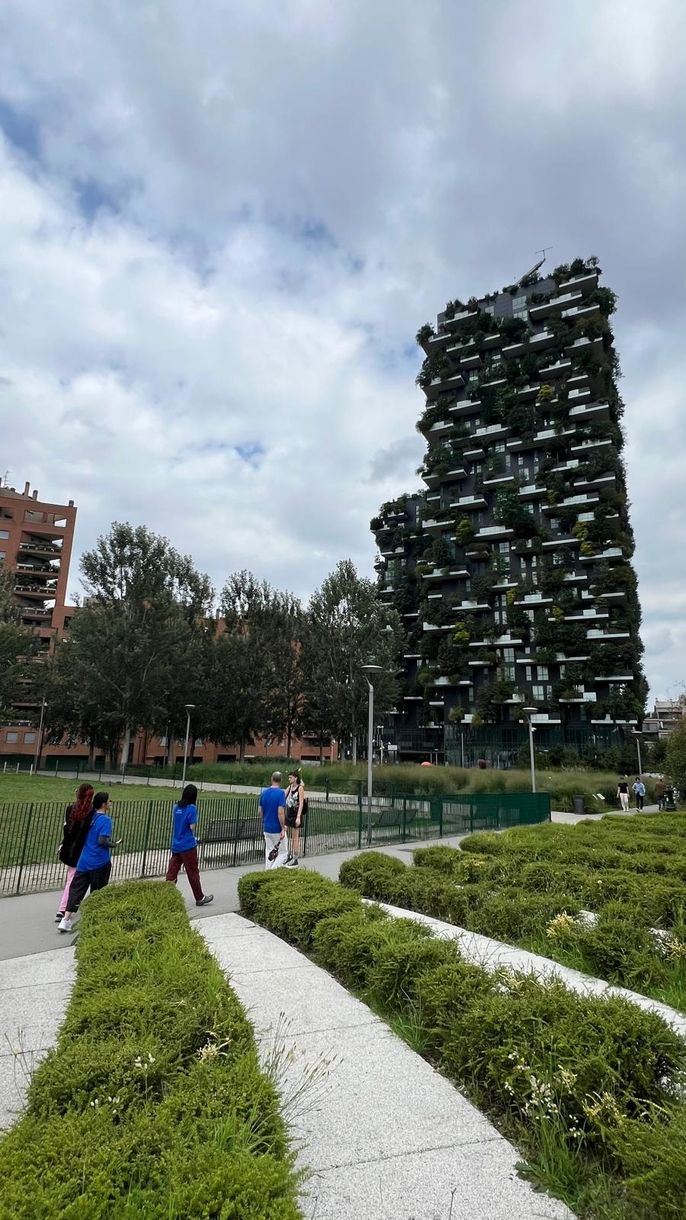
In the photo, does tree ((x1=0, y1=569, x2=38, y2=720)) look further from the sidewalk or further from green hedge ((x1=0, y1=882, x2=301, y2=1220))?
green hedge ((x1=0, y1=882, x2=301, y2=1220))

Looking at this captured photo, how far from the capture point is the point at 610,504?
206 feet

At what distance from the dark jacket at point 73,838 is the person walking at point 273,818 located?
3280mm

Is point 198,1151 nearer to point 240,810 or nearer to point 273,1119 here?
point 273,1119

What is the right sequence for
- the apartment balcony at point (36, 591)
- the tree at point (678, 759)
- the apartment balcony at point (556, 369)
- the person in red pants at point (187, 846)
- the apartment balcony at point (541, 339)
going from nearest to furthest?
the person in red pants at point (187, 846) → the tree at point (678, 759) → the apartment balcony at point (556, 369) → the apartment balcony at point (541, 339) → the apartment balcony at point (36, 591)

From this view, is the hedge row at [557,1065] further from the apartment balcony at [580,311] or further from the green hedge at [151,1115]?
the apartment balcony at [580,311]

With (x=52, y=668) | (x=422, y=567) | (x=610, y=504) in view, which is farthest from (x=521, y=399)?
(x=52, y=668)

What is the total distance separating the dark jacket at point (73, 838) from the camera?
8452mm

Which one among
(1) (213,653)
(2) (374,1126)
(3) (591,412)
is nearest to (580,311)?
(3) (591,412)

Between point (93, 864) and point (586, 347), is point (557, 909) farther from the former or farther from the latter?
point (586, 347)

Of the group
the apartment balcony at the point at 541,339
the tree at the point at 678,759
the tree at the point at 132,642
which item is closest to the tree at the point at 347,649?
the tree at the point at 132,642

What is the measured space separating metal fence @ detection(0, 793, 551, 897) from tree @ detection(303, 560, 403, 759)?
26.8 meters

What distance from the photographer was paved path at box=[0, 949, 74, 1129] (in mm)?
4023

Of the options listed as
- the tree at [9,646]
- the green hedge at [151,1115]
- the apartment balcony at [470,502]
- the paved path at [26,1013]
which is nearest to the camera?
the green hedge at [151,1115]

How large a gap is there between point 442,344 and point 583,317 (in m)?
16.7
